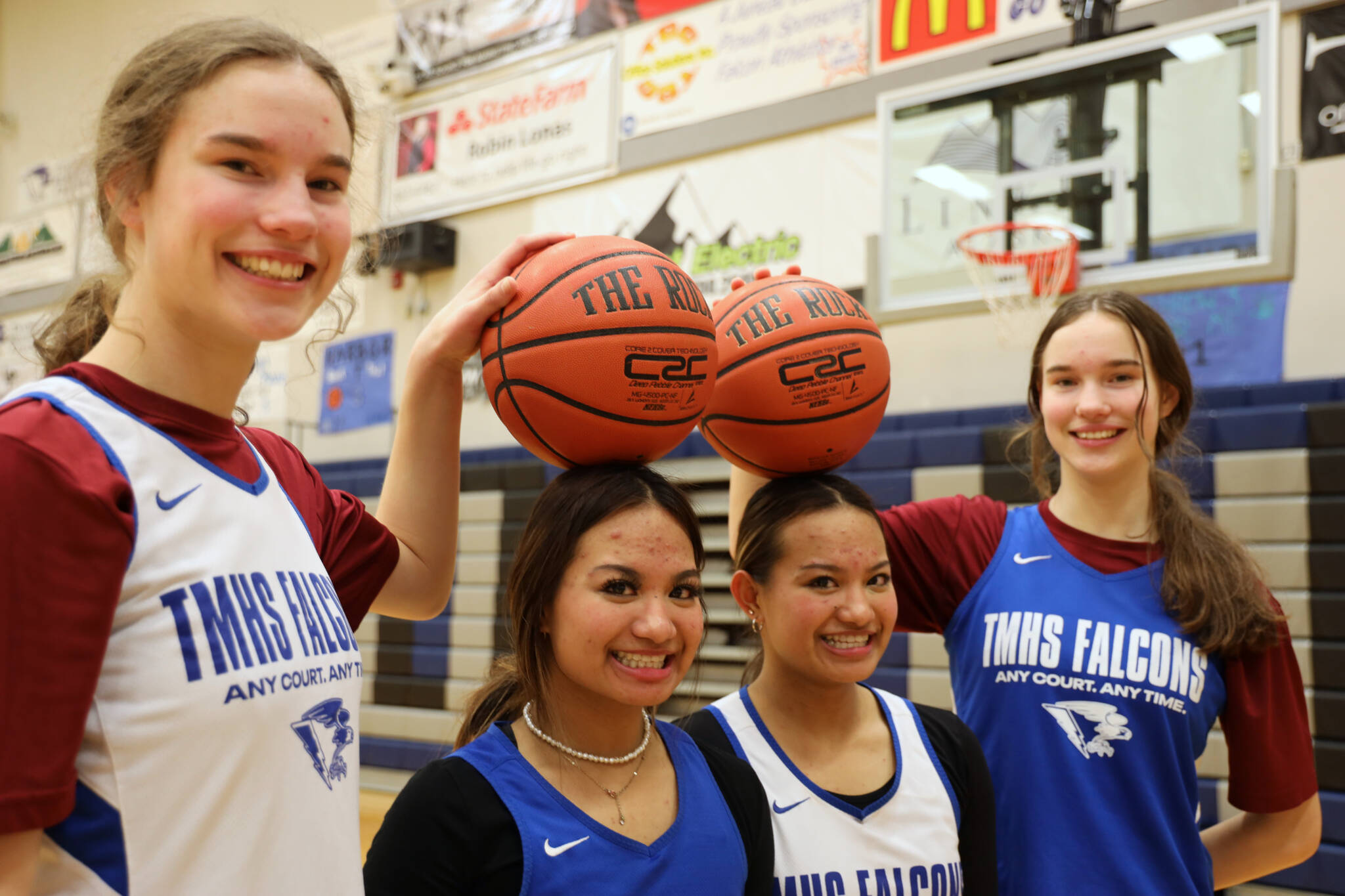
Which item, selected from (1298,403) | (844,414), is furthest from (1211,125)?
(844,414)

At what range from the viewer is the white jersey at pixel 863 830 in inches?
57.8

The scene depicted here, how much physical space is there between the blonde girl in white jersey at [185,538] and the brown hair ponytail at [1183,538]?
1.42 meters

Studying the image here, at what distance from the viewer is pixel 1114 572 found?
188cm

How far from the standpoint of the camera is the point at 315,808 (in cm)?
108

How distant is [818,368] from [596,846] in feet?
2.58

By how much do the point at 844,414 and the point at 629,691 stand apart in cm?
60

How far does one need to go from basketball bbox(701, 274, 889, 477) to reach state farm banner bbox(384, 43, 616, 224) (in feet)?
20.0

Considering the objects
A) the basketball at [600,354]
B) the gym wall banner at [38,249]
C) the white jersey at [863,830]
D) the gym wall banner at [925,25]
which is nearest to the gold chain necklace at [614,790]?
the white jersey at [863,830]

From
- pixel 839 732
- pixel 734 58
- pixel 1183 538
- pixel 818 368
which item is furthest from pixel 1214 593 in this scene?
pixel 734 58

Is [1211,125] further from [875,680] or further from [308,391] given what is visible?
[308,391]

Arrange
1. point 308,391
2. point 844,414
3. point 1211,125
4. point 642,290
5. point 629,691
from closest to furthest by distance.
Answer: point 629,691, point 642,290, point 844,414, point 1211,125, point 308,391

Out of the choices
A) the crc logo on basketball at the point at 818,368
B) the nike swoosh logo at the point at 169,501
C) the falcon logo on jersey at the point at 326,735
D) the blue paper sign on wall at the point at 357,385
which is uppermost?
the blue paper sign on wall at the point at 357,385

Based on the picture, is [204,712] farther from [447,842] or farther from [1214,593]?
[1214,593]

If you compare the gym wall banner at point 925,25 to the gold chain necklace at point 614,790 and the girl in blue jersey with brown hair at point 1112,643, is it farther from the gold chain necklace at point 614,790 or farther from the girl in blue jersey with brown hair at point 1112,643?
the gold chain necklace at point 614,790
